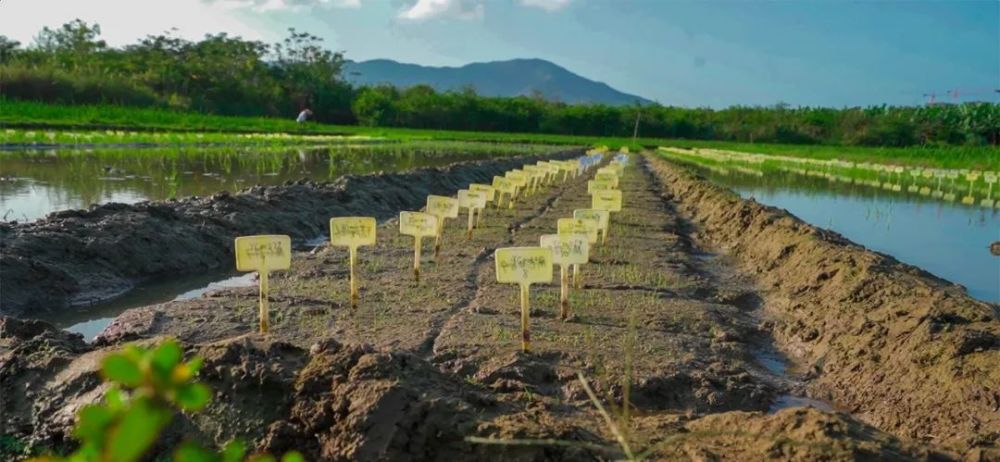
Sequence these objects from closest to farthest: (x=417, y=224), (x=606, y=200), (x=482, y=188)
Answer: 1. (x=417, y=224)
2. (x=606, y=200)
3. (x=482, y=188)

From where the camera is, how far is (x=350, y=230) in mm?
7113

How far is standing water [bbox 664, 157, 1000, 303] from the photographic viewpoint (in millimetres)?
11037

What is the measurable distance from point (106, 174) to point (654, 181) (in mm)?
13022

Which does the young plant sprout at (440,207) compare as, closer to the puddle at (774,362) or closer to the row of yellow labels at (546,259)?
the row of yellow labels at (546,259)

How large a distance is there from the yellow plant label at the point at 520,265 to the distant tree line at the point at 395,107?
45.8 metres

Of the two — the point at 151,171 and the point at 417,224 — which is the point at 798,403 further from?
the point at 151,171

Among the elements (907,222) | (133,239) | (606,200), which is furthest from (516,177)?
(133,239)

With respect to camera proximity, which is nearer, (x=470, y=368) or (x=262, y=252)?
(x=470, y=368)

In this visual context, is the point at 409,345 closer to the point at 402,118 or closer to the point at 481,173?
the point at 481,173

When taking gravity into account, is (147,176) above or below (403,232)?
below

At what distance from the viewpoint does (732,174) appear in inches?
1161

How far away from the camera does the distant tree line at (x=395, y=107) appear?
185 ft

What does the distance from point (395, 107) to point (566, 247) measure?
5939 centimetres

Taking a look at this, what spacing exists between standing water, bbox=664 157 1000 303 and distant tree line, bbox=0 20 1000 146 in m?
35.8
